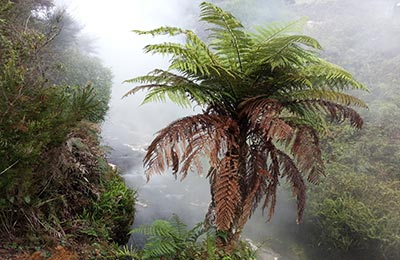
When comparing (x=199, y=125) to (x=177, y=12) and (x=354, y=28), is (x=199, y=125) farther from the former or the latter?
(x=177, y=12)

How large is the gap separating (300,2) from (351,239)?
14.2 meters

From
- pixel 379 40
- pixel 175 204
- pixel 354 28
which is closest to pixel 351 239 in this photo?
pixel 175 204

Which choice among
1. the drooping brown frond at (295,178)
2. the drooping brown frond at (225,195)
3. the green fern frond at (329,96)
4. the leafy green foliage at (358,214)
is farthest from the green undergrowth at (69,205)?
the leafy green foliage at (358,214)

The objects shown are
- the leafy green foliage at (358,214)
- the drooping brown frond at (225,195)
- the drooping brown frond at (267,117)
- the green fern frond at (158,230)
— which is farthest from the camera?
the leafy green foliage at (358,214)

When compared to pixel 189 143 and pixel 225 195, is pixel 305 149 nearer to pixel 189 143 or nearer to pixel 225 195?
pixel 225 195

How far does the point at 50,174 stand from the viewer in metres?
2.59

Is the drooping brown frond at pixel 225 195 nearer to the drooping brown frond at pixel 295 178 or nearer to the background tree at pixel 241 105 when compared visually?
the background tree at pixel 241 105

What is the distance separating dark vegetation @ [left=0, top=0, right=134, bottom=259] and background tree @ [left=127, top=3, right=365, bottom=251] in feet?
2.24

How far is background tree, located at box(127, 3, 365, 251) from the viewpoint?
2.01 metres

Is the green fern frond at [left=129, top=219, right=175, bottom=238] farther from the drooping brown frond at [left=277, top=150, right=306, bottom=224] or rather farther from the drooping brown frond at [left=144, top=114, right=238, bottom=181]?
the drooping brown frond at [left=277, top=150, right=306, bottom=224]

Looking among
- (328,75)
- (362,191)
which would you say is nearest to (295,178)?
(328,75)

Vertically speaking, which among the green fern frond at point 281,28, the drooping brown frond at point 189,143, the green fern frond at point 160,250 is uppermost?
the green fern frond at point 281,28

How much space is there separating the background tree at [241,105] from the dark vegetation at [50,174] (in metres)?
0.68

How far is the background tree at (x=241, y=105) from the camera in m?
2.01
